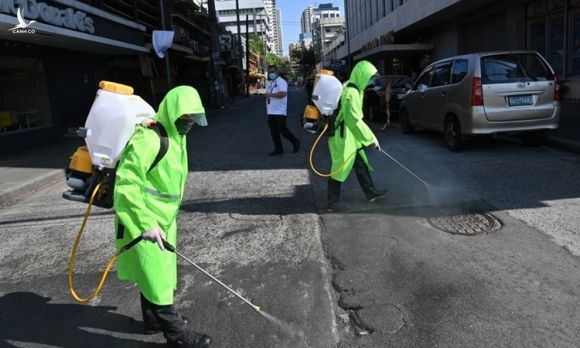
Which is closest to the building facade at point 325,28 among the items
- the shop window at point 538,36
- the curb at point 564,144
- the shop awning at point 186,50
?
the shop awning at point 186,50

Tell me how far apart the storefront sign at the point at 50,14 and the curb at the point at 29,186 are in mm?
3682

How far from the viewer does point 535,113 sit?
915cm

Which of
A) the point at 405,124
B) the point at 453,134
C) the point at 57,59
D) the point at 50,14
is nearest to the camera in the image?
the point at 453,134

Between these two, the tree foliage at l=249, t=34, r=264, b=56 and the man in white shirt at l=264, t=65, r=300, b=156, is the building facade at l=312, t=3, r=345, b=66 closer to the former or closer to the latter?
the tree foliage at l=249, t=34, r=264, b=56

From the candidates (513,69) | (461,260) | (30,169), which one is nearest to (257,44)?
(30,169)

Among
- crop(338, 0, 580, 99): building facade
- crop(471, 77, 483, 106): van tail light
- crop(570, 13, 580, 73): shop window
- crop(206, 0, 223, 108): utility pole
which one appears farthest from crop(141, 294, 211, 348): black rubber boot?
crop(206, 0, 223, 108): utility pole

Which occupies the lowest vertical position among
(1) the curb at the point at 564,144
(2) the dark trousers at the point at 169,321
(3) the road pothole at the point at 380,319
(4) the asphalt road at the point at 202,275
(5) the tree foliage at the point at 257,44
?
(3) the road pothole at the point at 380,319

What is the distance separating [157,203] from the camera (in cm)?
320

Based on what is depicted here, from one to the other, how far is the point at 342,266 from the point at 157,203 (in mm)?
1973

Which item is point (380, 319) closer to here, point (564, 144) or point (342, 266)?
point (342, 266)

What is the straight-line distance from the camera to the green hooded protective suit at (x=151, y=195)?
2934mm

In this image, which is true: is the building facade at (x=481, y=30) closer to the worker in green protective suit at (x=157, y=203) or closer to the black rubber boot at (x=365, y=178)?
the black rubber boot at (x=365, y=178)

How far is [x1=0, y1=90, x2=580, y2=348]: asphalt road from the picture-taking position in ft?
11.5

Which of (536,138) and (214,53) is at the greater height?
(214,53)
